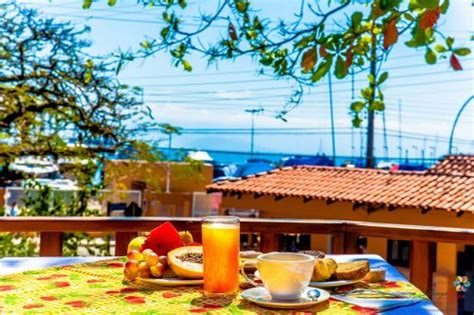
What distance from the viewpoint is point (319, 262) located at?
4.61 feet

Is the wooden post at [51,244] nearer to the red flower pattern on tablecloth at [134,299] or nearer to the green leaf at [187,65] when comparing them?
the green leaf at [187,65]

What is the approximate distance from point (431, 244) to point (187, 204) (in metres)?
12.1

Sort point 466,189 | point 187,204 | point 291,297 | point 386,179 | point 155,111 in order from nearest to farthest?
point 291,297 → point 155,111 → point 466,189 → point 386,179 → point 187,204

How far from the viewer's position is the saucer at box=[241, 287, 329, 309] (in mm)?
1167

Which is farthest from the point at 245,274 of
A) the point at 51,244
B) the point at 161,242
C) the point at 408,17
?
the point at 51,244

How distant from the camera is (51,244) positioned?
259 centimetres

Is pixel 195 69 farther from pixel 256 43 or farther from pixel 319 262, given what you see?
pixel 319 262

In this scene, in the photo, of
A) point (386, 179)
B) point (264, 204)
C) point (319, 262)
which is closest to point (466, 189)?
point (386, 179)

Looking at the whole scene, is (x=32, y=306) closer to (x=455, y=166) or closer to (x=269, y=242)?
(x=269, y=242)

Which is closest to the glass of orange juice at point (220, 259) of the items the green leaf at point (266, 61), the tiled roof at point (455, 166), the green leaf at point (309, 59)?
the green leaf at point (309, 59)

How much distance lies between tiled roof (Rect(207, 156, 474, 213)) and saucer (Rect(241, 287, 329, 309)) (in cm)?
859

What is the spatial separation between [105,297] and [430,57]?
1476 mm

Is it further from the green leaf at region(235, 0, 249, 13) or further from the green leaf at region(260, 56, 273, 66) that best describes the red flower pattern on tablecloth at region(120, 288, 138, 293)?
the green leaf at region(235, 0, 249, 13)

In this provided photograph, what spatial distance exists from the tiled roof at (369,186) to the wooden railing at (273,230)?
23.2ft
